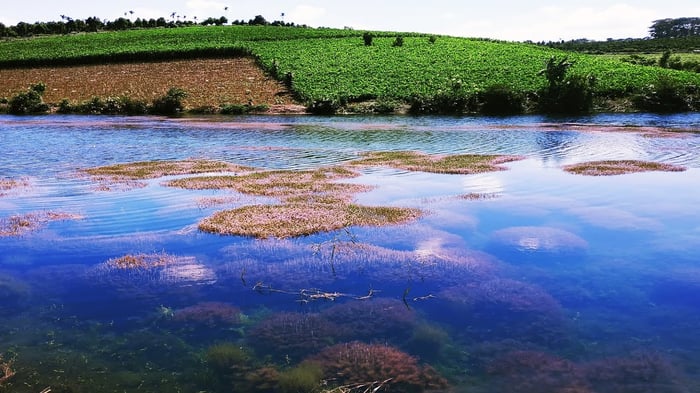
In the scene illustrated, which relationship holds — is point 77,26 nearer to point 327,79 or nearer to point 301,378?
point 327,79

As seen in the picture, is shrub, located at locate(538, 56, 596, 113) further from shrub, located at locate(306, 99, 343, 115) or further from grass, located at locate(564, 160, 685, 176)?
grass, located at locate(564, 160, 685, 176)

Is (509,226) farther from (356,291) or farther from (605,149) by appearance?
(605,149)

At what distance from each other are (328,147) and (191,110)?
38.0m

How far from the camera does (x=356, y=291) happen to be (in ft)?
45.9

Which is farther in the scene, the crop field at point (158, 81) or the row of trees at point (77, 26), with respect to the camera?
the row of trees at point (77, 26)

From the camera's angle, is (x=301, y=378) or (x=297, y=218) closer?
(x=301, y=378)

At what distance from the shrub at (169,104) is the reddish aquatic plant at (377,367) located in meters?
67.8

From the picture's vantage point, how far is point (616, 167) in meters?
31.2

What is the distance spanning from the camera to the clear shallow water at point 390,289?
1034cm

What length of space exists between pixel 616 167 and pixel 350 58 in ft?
236

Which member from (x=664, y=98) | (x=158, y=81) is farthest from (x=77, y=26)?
(x=664, y=98)

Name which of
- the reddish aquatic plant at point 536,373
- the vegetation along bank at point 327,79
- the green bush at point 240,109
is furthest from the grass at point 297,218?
the green bush at point 240,109

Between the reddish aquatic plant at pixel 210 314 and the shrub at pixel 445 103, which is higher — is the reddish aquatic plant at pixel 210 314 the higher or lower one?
the lower one

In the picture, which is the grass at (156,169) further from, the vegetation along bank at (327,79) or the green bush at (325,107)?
the vegetation along bank at (327,79)
